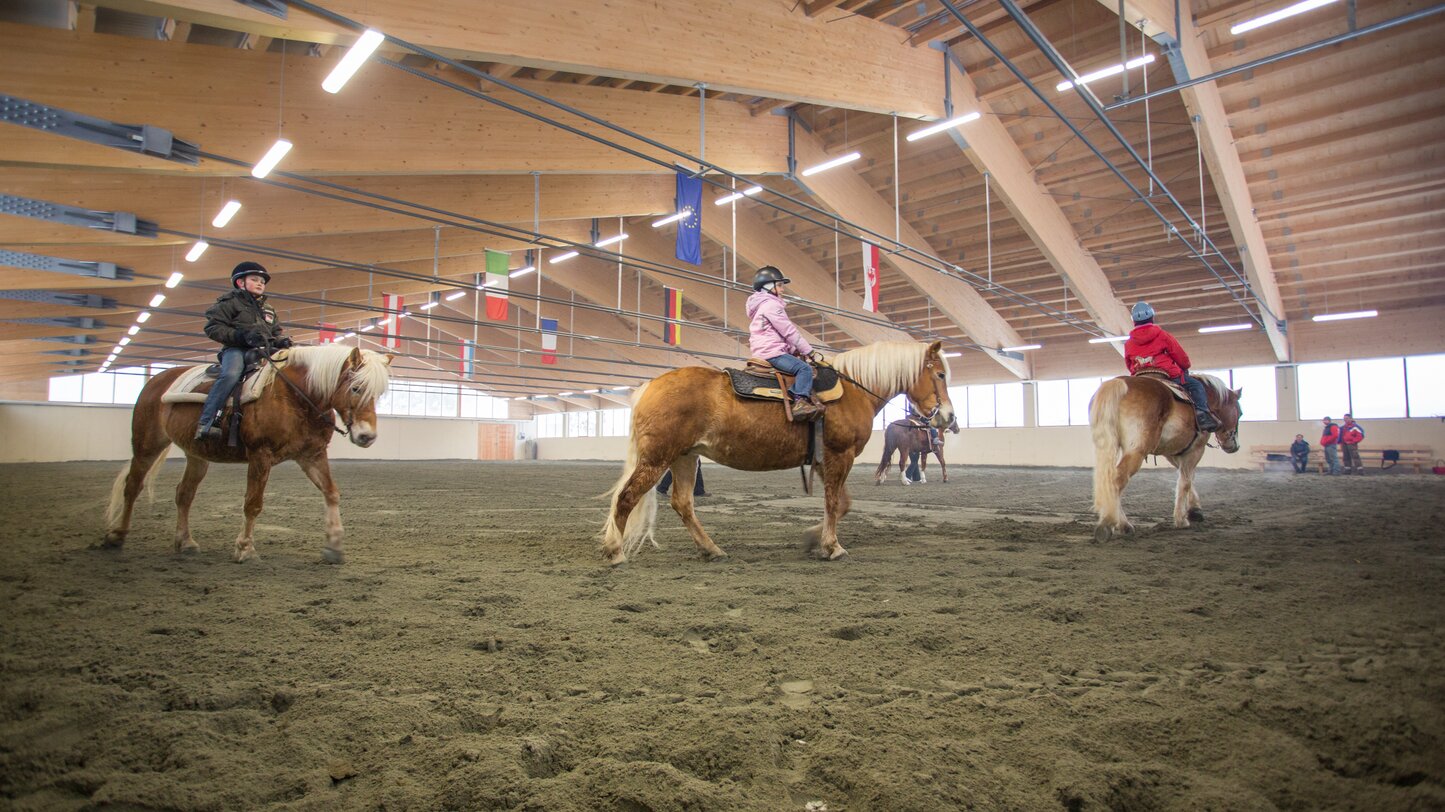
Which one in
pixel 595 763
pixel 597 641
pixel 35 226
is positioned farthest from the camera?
pixel 35 226

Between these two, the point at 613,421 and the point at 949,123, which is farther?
the point at 613,421

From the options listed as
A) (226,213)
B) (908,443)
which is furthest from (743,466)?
(226,213)

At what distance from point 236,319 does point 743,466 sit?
3.57m

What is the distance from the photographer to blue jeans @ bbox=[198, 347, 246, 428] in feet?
13.7

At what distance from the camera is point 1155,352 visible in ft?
20.7

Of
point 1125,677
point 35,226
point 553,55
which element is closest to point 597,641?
point 1125,677

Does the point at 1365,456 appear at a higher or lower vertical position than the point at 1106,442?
lower

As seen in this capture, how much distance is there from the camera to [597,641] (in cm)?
263

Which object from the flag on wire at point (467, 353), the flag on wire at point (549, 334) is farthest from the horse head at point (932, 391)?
the flag on wire at point (467, 353)

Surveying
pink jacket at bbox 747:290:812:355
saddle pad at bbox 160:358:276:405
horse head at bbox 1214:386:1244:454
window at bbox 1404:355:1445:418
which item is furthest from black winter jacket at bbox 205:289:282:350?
window at bbox 1404:355:1445:418

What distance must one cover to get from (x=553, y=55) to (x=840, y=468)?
5407 mm

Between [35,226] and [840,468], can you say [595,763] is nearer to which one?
[840,468]

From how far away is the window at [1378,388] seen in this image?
696 inches

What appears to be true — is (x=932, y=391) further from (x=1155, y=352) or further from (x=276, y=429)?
(x=276, y=429)
